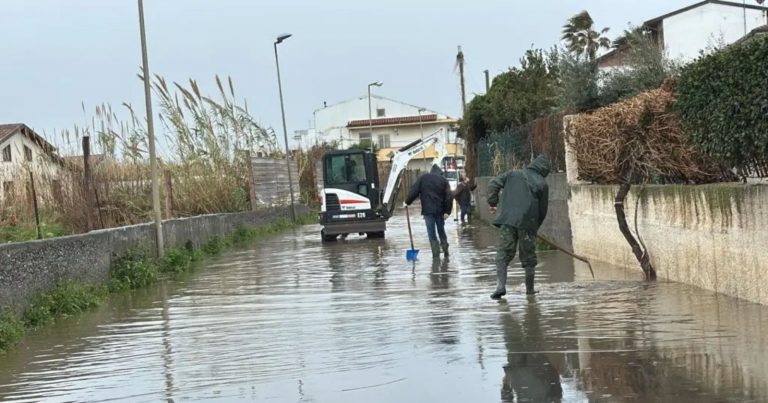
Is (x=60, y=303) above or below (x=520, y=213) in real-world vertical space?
below

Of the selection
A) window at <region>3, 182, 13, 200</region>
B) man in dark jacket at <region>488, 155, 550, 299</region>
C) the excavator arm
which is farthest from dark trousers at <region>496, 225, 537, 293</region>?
window at <region>3, 182, 13, 200</region>


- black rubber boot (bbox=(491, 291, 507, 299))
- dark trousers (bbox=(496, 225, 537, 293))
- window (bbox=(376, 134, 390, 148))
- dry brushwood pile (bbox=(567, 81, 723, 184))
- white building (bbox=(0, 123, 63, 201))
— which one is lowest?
black rubber boot (bbox=(491, 291, 507, 299))

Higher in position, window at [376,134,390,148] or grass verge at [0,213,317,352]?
window at [376,134,390,148]

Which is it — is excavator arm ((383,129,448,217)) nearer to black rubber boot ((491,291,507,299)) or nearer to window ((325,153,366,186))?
window ((325,153,366,186))

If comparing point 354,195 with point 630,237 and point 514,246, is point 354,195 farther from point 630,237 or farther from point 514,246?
point 514,246

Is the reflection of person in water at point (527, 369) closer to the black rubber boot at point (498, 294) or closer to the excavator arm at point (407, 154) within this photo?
the black rubber boot at point (498, 294)

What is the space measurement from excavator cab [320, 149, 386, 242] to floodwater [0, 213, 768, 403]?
1071 centimetres

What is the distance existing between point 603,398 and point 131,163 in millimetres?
18228

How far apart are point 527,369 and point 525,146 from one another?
47.0 ft

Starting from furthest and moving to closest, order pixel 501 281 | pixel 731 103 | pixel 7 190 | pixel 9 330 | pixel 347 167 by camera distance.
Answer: pixel 347 167 < pixel 7 190 < pixel 501 281 < pixel 9 330 < pixel 731 103

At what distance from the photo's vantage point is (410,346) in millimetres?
8656

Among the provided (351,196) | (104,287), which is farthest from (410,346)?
(351,196)

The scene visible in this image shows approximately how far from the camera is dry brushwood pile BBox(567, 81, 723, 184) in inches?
479

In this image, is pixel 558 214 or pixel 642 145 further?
pixel 558 214
